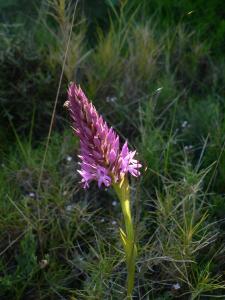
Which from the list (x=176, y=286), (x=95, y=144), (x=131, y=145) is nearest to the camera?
(x=95, y=144)

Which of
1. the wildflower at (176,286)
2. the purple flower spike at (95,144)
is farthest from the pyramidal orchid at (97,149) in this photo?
the wildflower at (176,286)

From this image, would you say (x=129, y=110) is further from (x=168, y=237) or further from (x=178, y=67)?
(x=168, y=237)

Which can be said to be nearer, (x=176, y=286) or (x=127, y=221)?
(x=127, y=221)

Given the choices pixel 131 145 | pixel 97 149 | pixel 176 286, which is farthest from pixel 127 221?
pixel 131 145

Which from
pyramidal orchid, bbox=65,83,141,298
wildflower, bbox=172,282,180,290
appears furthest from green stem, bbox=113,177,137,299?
wildflower, bbox=172,282,180,290

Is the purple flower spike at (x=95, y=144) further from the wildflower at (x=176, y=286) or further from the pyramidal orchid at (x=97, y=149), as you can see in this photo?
the wildflower at (x=176, y=286)

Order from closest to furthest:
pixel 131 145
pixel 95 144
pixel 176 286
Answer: pixel 95 144 → pixel 176 286 → pixel 131 145

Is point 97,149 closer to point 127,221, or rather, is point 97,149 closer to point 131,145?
point 127,221
